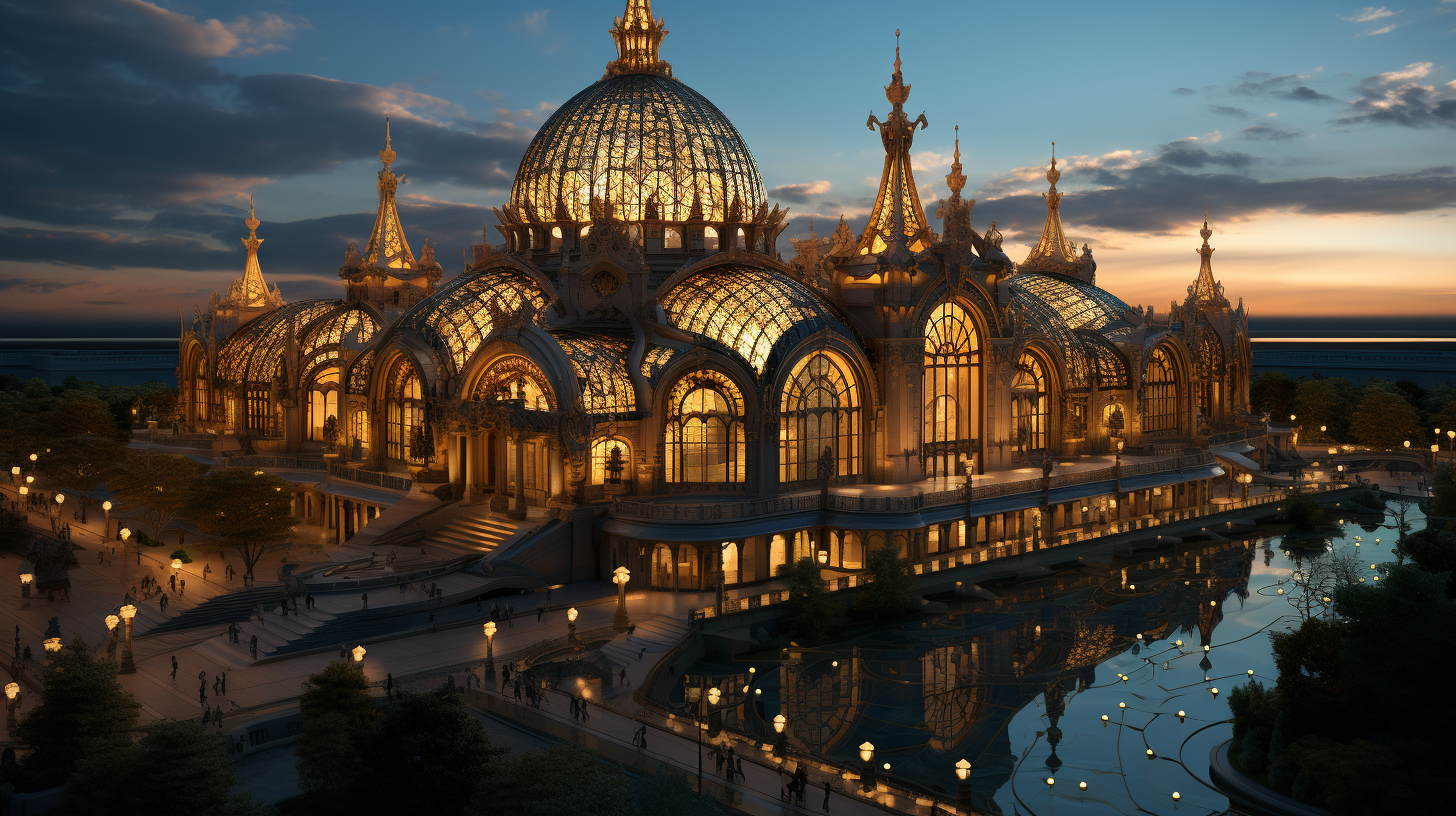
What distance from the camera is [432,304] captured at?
65.4 metres

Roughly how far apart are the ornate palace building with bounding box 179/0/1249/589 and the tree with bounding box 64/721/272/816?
2575 cm

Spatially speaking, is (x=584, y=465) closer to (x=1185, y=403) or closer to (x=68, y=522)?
(x=68, y=522)

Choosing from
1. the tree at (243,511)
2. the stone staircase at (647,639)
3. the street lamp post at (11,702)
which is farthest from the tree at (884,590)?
the street lamp post at (11,702)

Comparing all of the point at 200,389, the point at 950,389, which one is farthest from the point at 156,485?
the point at 950,389

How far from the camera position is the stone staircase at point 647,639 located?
43500mm

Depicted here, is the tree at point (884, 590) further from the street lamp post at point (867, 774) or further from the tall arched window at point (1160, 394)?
the tall arched window at point (1160, 394)

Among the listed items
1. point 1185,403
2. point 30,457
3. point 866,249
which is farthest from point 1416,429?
point 30,457

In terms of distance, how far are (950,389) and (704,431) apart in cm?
1639

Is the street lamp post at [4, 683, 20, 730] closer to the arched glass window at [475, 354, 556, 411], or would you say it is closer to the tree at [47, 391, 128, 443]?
the arched glass window at [475, 354, 556, 411]

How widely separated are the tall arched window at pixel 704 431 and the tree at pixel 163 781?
3139cm

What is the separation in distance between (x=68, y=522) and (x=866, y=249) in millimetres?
49319

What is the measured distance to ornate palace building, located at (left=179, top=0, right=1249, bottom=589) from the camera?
55.5 metres

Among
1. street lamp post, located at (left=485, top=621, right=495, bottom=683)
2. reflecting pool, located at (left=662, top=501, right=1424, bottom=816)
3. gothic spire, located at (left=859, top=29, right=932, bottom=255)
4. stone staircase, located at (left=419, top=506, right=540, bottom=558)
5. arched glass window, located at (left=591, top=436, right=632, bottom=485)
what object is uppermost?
gothic spire, located at (left=859, top=29, right=932, bottom=255)

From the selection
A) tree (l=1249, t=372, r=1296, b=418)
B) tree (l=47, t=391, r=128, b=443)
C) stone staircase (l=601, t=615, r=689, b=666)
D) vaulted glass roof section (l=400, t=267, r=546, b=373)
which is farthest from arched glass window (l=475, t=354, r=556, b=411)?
tree (l=1249, t=372, r=1296, b=418)
